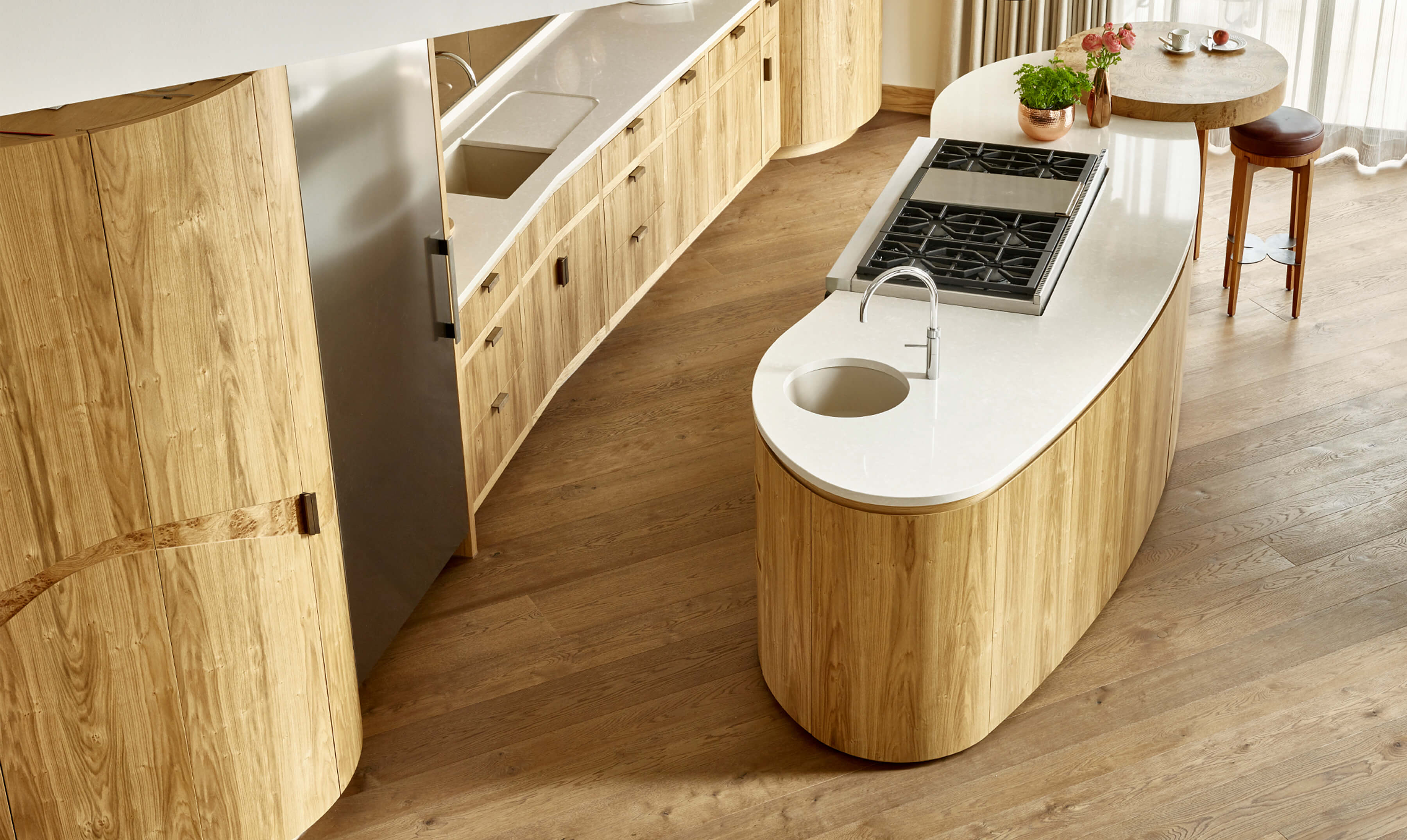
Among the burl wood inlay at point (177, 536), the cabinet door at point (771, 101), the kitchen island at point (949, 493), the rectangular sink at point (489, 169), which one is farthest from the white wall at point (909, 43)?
the burl wood inlay at point (177, 536)

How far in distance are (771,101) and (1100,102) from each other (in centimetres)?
182

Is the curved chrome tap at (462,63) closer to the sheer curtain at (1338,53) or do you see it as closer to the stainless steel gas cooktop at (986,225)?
the stainless steel gas cooktop at (986,225)

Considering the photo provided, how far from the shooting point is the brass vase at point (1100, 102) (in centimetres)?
406

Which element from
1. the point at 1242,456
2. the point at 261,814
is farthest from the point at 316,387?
the point at 1242,456

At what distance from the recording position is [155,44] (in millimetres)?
349

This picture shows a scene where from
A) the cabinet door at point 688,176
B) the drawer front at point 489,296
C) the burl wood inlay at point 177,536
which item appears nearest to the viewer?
the burl wood inlay at point 177,536

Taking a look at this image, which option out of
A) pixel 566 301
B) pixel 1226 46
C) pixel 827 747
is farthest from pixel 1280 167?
pixel 827 747

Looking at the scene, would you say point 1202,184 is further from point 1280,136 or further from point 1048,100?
point 1048,100

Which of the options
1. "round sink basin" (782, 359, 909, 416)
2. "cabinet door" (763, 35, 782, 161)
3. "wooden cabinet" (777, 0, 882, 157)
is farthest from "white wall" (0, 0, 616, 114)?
"wooden cabinet" (777, 0, 882, 157)

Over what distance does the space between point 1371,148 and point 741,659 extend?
423 centimetres

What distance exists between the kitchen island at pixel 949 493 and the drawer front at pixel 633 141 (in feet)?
3.96

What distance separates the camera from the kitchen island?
259 centimetres

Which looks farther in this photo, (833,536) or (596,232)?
(596,232)

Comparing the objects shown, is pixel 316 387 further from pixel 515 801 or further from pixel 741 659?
pixel 741 659
